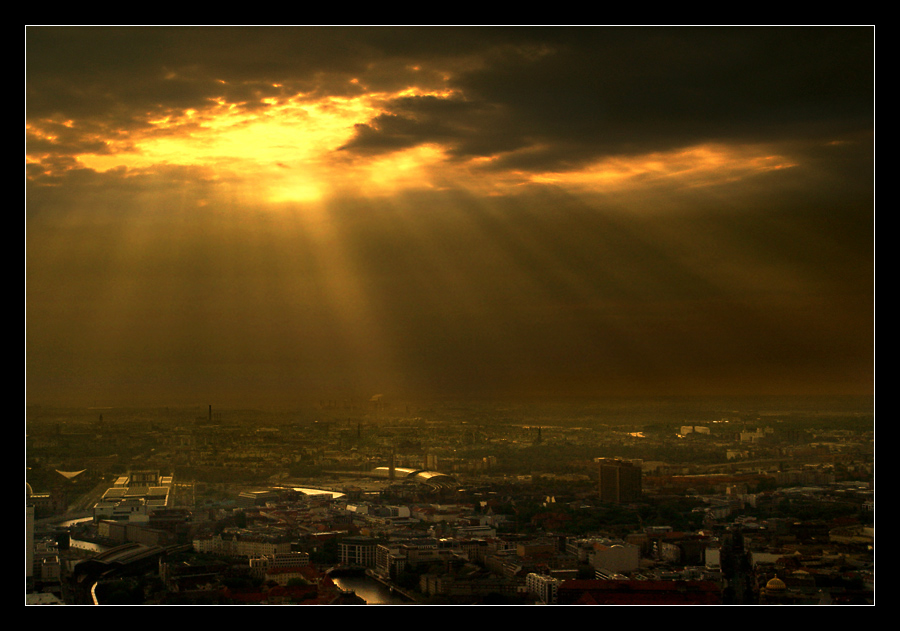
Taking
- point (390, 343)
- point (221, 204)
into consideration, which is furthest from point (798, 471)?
point (221, 204)

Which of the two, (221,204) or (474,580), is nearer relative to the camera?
(474,580)

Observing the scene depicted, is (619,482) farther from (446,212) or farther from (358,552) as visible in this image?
(446,212)

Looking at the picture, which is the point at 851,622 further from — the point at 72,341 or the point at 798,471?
the point at 72,341

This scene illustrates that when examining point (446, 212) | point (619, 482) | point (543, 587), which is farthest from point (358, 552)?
point (446, 212)

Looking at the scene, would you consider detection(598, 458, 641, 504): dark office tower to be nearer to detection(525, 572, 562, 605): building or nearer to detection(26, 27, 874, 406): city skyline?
detection(26, 27, 874, 406): city skyline

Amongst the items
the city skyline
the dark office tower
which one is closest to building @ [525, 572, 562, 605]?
the dark office tower
